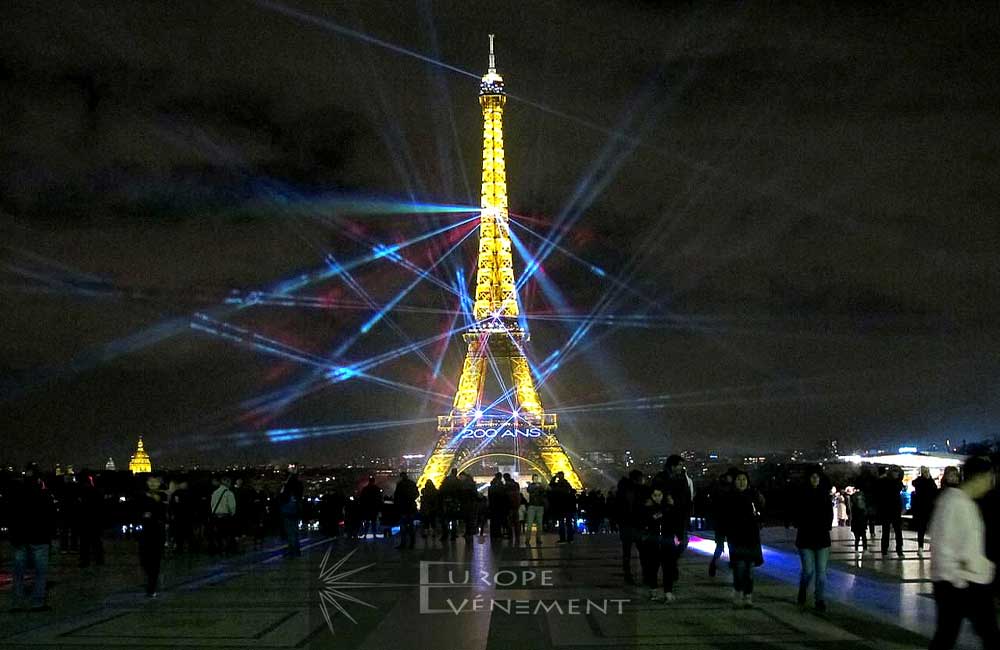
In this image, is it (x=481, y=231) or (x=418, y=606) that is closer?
(x=418, y=606)

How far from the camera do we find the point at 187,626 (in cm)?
1040

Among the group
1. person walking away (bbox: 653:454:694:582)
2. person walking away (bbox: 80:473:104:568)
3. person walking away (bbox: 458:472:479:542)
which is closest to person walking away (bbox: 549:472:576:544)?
person walking away (bbox: 458:472:479:542)

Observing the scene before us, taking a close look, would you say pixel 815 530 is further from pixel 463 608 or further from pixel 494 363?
pixel 494 363

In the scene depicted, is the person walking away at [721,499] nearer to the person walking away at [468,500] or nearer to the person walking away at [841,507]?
the person walking away at [468,500]

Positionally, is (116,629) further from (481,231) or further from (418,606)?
(481,231)

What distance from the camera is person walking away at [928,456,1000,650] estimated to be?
6.97m

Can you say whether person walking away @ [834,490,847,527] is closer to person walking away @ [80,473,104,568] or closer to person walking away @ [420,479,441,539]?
person walking away @ [420,479,441,539]

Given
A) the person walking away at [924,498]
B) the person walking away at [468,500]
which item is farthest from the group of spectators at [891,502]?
the person walking away at [468,500]

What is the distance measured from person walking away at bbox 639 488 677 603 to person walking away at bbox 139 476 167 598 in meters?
5.42

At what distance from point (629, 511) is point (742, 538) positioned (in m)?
2.57

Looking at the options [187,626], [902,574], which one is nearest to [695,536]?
[902,574]

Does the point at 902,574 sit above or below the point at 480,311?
below

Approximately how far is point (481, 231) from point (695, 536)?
47862 millimetres

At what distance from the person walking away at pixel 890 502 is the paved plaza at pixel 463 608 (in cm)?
47
